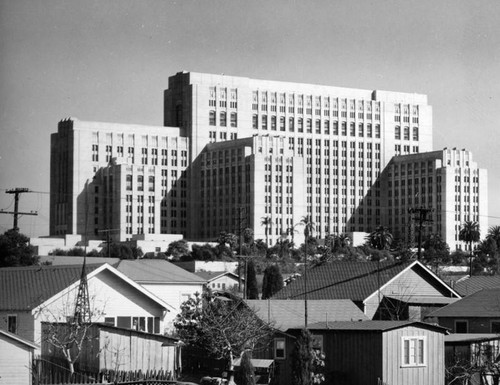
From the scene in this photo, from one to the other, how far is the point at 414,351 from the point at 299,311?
15.3 metres

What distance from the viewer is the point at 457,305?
2709 inches

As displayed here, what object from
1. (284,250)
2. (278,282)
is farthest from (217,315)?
(284,250)

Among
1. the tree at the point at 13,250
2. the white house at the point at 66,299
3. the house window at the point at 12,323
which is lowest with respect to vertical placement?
the house window at the point at 12,323

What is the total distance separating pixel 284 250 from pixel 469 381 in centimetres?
14683

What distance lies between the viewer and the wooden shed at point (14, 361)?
42.6 m

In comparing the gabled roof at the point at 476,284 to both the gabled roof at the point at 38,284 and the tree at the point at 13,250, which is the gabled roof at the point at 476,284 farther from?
the tree at the point at 13,250

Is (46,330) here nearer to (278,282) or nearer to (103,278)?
(103,278)

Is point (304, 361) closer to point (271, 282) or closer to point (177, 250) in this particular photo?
point (271, 282)

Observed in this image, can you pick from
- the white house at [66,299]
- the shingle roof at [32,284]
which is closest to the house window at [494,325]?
the white house at [66,299]

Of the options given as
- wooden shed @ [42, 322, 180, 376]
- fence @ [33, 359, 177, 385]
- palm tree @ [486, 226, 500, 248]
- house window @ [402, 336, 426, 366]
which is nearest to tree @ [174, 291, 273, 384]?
wooden shed @ [42, 322, 180, 376]

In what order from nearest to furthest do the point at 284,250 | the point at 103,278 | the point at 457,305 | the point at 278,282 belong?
the point at 103,278 < the point at 457,305 < the point at 278,282 < the point at 284,250

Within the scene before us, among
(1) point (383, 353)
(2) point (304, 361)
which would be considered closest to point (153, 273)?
(2) point (304, 361)

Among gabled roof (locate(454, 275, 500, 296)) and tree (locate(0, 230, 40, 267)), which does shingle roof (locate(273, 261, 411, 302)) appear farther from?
tree (locate(0, 230, 40, 267))

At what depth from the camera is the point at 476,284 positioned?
83.2 metres
